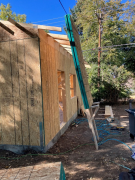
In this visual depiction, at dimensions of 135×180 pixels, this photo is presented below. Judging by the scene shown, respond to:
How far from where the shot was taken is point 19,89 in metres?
3.92

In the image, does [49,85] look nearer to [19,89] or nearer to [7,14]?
[19,89]

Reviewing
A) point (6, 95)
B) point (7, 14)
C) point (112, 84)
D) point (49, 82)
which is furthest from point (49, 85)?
point (7, 14)

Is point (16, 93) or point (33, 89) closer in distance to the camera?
point (33, 89)

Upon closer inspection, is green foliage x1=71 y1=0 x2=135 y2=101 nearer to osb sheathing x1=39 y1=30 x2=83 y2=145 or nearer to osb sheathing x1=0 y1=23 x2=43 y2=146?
osb sheathing x1=39 y1=30 x2=83 y2=145

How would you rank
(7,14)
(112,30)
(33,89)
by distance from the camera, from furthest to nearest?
(7,14), (112,30), (33,89)

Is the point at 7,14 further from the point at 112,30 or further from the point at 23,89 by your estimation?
the point at 23,89

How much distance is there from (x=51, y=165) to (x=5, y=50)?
10.7 feet

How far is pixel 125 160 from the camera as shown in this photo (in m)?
3.39

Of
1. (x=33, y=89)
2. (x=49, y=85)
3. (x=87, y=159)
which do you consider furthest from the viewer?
(x=49, y=85)

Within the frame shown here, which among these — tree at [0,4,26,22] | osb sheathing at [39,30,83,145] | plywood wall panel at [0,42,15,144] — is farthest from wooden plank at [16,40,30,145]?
tree at [0,4,26,22]

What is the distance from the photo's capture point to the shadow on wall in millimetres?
3803

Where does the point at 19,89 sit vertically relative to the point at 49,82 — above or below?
below

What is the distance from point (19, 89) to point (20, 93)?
11 centimetres

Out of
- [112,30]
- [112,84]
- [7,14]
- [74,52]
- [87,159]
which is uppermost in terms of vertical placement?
[7,14]
